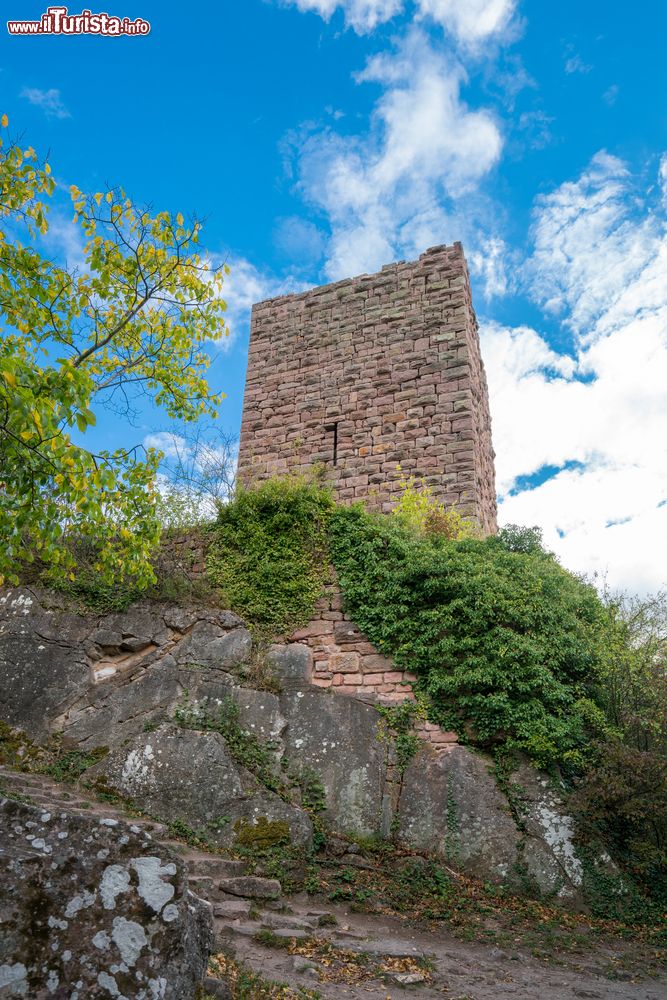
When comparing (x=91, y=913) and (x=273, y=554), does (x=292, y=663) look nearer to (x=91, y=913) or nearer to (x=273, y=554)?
(x=273, y=554)

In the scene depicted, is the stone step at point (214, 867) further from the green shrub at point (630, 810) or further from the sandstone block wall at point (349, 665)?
the green shrub at point (630, 810)

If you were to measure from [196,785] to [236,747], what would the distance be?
0.58 meters

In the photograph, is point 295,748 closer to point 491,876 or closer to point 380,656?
point 380,656

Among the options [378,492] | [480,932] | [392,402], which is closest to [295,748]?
[480,932]

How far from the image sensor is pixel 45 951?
94.9 inches

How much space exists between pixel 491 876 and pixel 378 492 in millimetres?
6167

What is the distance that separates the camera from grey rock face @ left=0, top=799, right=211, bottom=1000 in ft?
7.86

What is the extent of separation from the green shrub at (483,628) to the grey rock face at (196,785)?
208cm

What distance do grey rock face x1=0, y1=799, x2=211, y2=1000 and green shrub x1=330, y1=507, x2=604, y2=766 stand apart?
5146 millimetres

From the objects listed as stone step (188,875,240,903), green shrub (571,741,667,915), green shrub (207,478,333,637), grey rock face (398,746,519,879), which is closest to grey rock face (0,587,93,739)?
green shrub (207,478,333,637)

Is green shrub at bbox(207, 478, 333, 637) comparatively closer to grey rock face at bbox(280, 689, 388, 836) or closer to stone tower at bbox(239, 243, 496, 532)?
grey rock face at bbox(280, 689, 388, 836)

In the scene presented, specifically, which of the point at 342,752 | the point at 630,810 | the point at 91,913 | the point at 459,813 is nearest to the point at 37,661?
the point at 342,752

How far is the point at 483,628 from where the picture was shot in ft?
Result: 25.6

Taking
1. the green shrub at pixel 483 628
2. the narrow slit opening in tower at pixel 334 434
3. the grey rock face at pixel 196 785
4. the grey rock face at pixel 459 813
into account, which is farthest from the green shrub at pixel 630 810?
the narrow slit opening in tower at pixel 334 434
